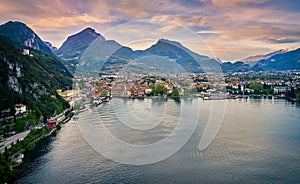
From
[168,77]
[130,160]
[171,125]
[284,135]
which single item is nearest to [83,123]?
[171,125]

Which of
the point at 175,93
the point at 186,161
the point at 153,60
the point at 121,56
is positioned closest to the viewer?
the point at 186,161

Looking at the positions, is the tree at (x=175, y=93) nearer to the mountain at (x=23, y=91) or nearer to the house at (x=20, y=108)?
the mountain at (x=23, y=91)

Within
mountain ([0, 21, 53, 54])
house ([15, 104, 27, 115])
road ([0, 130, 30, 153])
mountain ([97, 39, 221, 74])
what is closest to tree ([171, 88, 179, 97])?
mountain ([97, 39, 221, 74])

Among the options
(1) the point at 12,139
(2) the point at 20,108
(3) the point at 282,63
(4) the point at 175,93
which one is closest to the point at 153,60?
(4) the point at 175,93

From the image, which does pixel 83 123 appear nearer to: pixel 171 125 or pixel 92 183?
pixel 171 125

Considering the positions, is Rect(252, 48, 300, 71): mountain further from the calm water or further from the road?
the road

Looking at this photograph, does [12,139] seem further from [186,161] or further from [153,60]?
[153,60]

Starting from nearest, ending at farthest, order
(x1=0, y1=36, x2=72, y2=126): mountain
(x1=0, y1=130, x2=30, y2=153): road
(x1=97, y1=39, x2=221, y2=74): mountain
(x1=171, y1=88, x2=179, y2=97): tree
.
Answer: (x1=0, y1=130, x2=30, y2=153): road, (x1=0, y1=36, x2=72, y2=126): mountain, (x1=97, y1=39, x2=221, y2=74): mountain, (x1=171, y1=88, x2=179, y2=97): tree

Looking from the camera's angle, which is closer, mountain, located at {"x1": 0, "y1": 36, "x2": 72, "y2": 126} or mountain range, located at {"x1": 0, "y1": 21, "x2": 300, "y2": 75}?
mountain, located at {"x1": 0, "y1": 36, "x2": 72, "y2": 126}
